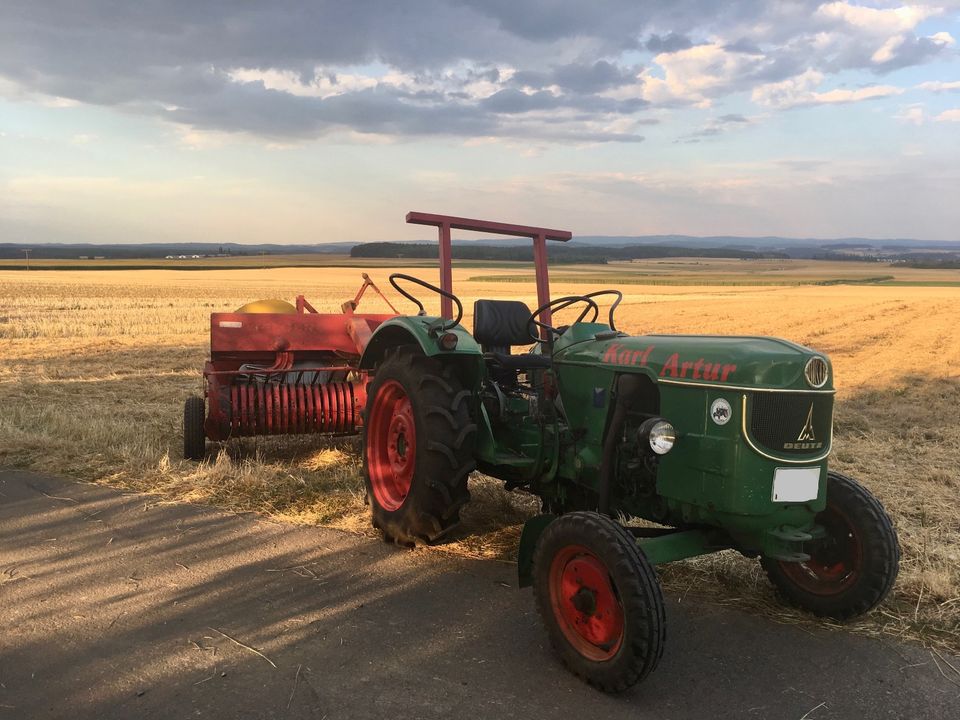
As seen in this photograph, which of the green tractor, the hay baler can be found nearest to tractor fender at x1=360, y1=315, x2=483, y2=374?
the green tractor

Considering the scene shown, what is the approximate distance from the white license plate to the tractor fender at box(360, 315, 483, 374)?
1696mm

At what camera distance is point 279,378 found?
21.2 feet

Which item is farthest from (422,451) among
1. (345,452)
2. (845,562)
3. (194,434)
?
(194,434)

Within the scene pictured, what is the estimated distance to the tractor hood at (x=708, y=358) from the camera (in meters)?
2.90

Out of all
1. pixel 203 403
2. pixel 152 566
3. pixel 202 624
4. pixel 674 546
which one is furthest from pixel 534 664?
pixel 203 403

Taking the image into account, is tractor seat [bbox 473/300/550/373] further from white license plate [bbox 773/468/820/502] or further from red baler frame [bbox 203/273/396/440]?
red baler frame [bbox 203/273/396/440]

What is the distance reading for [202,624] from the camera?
3279 millimetres

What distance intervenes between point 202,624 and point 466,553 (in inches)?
56.3

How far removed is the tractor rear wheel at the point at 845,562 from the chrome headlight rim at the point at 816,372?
65 centimetres

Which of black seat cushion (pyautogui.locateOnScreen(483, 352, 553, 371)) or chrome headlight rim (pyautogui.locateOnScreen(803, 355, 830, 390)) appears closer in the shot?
chrome headlight rim (pyautogui.locateOnScreen(803, 355, 830, 390))

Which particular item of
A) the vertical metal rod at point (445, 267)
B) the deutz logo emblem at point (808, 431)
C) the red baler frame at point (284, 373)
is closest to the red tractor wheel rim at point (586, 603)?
the deutz logo emblem at point (808, 431)

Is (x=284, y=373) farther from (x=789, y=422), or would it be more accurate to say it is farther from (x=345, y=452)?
(x=789, y=422)

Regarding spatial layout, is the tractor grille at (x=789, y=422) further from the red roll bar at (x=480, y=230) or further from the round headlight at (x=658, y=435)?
the red roll bar at (x=480, y=230)

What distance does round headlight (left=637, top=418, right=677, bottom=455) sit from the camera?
293cm
